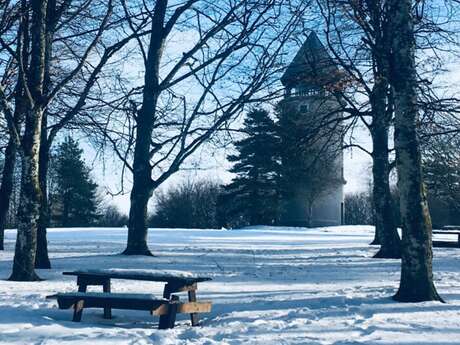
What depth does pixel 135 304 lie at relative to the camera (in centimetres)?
698

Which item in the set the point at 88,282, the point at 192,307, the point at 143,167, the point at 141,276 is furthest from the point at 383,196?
the point at 192,307

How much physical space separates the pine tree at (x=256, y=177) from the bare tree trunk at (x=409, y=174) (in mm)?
38149

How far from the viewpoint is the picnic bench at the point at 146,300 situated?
275 inches

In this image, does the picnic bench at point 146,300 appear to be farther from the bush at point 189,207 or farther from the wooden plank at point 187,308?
the bush at point 189,207

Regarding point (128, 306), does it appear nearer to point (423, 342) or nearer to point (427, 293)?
point (423, 342)

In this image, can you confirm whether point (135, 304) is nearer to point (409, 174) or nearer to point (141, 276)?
point (141, 276)

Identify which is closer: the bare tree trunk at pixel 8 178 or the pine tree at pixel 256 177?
the bare tree trunk at pixel 8 178

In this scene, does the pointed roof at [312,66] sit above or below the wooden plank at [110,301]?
above

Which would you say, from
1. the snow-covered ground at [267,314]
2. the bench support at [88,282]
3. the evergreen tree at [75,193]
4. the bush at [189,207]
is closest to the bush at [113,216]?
the bush at [189,207]

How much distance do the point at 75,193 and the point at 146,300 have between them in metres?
55.4

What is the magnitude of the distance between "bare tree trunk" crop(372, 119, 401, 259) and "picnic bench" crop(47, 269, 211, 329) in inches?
444

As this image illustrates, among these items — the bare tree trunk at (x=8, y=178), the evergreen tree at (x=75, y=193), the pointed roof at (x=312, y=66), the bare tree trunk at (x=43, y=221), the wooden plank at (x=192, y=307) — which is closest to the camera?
the wooden plank at (x=192, y=307)

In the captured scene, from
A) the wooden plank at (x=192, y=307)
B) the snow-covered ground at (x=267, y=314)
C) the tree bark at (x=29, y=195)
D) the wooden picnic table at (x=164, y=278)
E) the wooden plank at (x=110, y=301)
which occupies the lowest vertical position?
the snow-covered ground at (x=267, y=314)

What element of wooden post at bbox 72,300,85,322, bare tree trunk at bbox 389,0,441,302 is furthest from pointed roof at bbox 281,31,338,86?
wooden post at bbox 72,300,85,322
